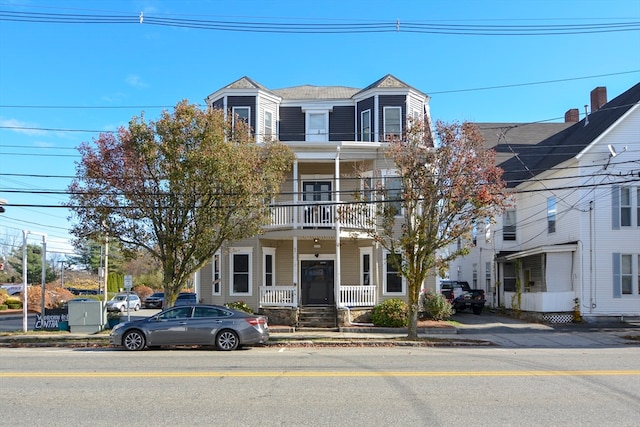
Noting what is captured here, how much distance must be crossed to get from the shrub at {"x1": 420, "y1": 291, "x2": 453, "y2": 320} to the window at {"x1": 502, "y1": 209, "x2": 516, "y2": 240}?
9723 mm

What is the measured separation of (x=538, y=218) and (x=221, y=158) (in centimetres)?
1794

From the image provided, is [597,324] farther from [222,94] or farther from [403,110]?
[222,94]

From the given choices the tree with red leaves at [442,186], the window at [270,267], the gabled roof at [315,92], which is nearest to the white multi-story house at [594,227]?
the tree with red leaves at [442,186]

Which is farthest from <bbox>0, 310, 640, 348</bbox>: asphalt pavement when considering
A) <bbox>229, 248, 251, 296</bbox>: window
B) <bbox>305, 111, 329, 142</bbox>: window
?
<bbox>305, 111, 329, 142</bbox>: window

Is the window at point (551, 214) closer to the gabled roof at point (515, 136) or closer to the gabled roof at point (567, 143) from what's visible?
the gabled roof at point (567, 143)

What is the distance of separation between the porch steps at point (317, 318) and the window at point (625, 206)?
12715mm

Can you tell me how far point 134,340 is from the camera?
15289mm

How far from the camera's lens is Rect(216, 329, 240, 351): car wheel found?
15.1m

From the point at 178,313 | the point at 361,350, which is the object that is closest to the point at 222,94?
the point at 178,313

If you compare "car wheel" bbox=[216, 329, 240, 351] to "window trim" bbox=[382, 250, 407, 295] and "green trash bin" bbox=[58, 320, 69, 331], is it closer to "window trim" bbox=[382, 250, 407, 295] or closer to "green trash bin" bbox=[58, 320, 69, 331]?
"window trim" bbox=[382, 250, 407, 295]

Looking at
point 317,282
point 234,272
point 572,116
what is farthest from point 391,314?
point 572,116

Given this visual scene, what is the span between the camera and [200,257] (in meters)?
17.8

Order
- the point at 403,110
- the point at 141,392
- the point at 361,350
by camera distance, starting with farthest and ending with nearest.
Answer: the point at 403,110 < the point at 361,350 < the point at 141,392

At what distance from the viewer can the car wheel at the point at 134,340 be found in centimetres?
1527
